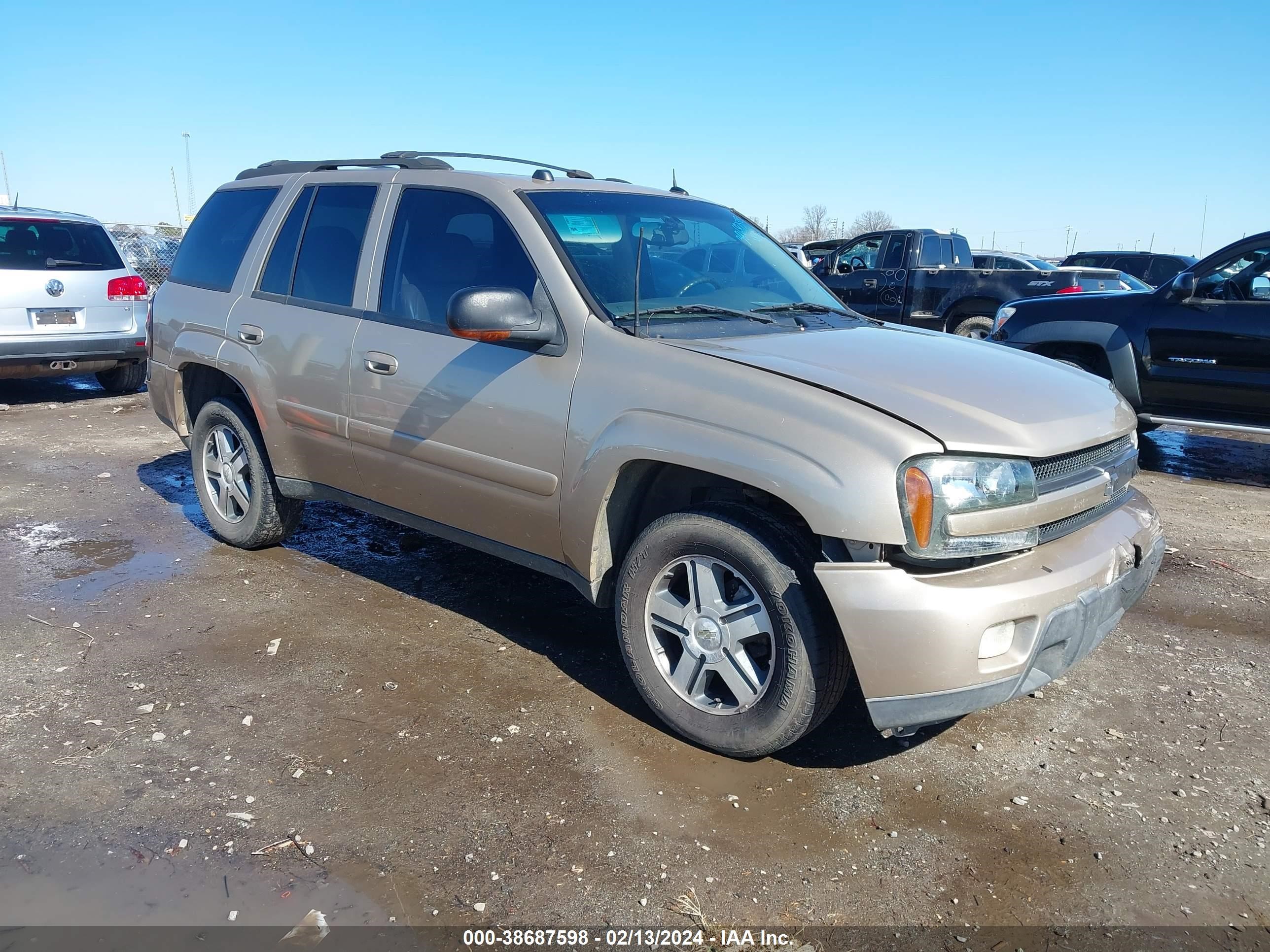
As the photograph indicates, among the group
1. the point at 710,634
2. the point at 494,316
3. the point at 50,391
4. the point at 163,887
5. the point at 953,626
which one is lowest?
the point at 163,887

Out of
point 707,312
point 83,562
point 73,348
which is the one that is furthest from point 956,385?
point 73,348

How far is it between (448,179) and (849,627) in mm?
2511

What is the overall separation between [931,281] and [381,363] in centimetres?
1010

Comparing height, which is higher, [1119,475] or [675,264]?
[675,264]

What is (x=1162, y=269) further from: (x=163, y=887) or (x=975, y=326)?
(x=163, y=887)

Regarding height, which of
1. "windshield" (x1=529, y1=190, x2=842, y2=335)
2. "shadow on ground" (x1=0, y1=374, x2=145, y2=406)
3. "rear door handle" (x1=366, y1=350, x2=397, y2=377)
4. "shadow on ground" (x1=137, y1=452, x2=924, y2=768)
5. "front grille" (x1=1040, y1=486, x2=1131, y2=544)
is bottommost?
"shadow on ground" (x1=137, y1=452, x2=924, y2=768)

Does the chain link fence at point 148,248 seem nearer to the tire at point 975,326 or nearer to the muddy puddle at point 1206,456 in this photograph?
the tire at point 975,326

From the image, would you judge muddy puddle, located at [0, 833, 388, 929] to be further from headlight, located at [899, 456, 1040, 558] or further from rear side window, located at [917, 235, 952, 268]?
rear side window, located at [917, 235, 952, 268]

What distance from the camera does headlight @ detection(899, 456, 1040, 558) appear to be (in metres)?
2.73

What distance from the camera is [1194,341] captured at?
7.26 m

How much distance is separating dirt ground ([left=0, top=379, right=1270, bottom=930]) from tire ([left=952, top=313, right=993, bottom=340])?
7.70 m

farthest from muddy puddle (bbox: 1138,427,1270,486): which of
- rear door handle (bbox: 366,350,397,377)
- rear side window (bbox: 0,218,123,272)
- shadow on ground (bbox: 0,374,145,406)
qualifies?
shadow on ground (bbox: 0,374,145,406)

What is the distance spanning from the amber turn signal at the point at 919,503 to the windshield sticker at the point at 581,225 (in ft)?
5.53

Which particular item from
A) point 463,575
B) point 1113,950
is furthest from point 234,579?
point 1113,950
